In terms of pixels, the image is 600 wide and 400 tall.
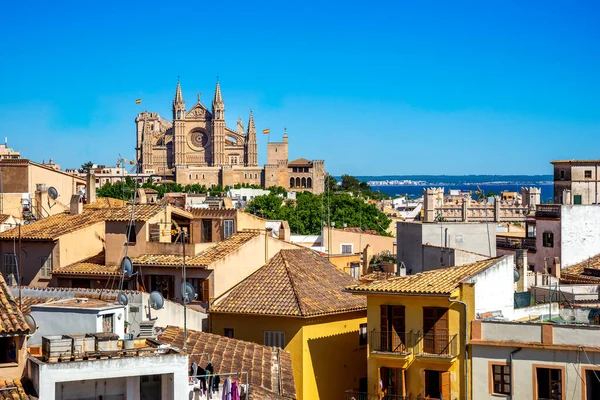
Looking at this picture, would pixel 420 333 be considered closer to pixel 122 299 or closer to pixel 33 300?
pixel 122 299

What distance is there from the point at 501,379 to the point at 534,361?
2.17 ft

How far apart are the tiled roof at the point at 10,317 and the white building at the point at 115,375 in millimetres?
378

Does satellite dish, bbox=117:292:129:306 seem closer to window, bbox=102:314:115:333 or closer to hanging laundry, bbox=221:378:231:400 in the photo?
window, bbox=102:314:115:333

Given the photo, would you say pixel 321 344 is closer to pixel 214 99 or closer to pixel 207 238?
pixel 207 238

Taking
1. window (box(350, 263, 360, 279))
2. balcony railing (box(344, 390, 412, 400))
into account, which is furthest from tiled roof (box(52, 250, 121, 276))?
window (box(350, 263, 360, 279))

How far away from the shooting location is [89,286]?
24.3 metres

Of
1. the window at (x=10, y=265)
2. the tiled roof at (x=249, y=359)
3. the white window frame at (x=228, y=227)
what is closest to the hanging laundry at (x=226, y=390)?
the tiled roof at (x=249, y=359)

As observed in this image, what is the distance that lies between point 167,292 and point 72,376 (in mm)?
10752

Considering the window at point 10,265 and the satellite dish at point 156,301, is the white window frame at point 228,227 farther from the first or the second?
the satellite dish at point 156,301

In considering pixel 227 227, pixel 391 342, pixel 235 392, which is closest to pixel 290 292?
pixel 391 342

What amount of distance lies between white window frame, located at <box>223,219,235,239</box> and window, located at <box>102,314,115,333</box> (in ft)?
36.5

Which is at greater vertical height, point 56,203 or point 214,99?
point 214,99

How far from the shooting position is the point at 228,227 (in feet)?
89.2

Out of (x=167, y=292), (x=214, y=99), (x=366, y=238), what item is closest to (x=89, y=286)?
(x=167, y=292)
